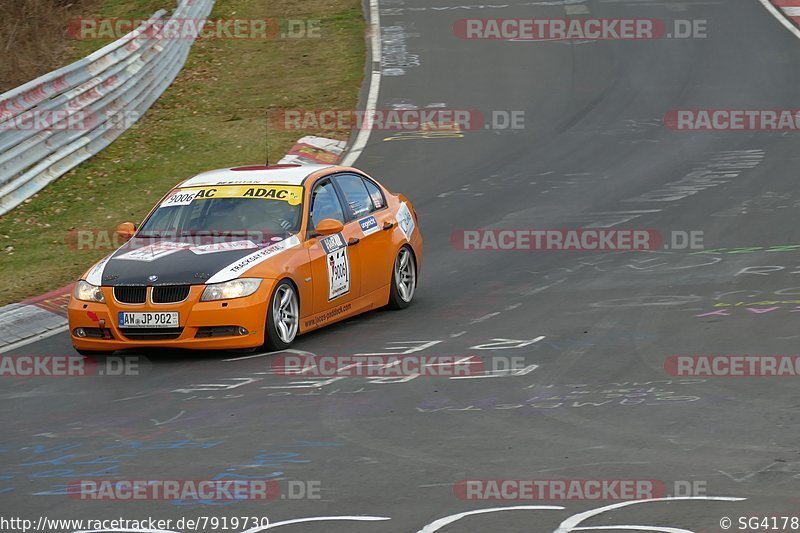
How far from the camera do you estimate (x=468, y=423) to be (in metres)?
8.30

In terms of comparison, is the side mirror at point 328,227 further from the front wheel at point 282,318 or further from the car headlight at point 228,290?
the car headlight at point 228,290

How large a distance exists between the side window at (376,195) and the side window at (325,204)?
2.20 feet

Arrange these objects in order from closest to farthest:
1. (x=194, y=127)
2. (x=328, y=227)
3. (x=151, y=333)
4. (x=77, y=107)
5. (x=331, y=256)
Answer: (x=151, y=333)
(x=328, y=227)
(x=331, y=256)
(x=77, y=107)
(x=194, y=127)

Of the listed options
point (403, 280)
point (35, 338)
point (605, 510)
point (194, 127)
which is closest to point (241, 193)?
point (403, 280)

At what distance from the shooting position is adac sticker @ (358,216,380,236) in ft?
40.8

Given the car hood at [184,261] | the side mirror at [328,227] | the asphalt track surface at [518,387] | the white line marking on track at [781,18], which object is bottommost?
the asphalt track surface at [518,387]

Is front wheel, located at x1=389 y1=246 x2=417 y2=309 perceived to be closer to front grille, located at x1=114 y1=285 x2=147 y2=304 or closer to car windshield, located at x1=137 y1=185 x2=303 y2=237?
car windshield, located at x1=137 y1=185 x2=303 y2=237

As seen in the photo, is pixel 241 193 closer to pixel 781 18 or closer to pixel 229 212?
pixel 229 212

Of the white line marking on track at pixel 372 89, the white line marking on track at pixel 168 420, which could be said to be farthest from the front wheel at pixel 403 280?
the white line marking on track at pixel 372 89

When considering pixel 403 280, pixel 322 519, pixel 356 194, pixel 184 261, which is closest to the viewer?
pixel 322 519

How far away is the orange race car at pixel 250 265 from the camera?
10703 millimetres

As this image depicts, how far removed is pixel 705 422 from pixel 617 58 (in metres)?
19.2

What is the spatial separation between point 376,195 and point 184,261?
8.79 ft

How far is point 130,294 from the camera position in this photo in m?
10.8
